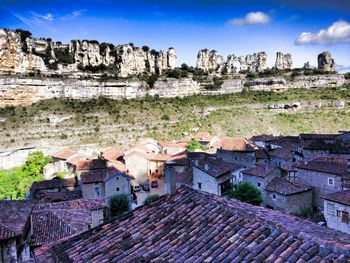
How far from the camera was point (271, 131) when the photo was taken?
7244 centimetres

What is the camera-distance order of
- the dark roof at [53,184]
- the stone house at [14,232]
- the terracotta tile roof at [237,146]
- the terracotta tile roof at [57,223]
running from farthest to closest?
the terracotta tile roof at [237,146] < the dark roof at [53,184] < the terracotta tile roof at [57,223] < the stone house at [14,232]

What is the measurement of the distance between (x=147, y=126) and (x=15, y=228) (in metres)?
59.3

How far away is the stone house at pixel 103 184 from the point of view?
1355 inches

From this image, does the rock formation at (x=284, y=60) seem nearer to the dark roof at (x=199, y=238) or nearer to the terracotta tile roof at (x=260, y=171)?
the terracotta tile roof at (x=260, y=171)

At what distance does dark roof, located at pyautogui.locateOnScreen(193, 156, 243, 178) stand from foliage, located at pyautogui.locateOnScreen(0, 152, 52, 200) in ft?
66.9

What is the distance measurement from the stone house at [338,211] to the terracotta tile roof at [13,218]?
19.1m

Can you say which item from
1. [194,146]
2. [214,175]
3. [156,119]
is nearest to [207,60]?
[156,119]

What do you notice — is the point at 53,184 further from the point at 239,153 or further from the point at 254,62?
the point at 254,62

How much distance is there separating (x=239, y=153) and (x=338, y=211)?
1975 cm

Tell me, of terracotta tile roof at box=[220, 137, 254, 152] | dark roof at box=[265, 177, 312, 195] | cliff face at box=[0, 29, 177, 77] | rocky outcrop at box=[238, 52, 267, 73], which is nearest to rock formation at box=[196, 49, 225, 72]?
rocky outcrop at box=[238, 52, 267, 73]

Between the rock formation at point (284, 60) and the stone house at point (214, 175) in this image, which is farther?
the rock formation at point (284, 60)

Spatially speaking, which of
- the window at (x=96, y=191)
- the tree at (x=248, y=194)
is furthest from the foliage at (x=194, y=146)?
the tree at (x=248, y=194)

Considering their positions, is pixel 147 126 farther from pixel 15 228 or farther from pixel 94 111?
pixel 15 228

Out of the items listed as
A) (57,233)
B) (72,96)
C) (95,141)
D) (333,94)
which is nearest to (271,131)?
(333,94)
